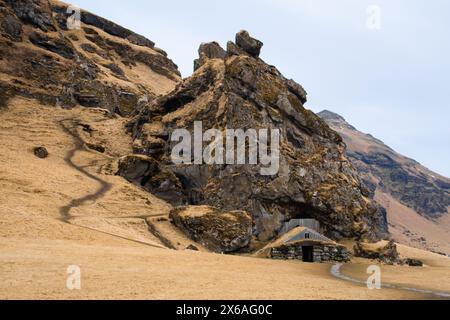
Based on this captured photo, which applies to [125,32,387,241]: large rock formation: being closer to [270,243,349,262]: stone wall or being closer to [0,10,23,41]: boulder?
[270,243,349,262]: stone wall

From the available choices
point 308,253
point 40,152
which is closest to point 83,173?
point 40,152

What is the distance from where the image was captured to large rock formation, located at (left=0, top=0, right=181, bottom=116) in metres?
107

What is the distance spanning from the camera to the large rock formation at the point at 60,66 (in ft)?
351

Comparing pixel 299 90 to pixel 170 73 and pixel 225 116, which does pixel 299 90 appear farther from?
pixel 170 73

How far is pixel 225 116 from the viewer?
74250 millimetres

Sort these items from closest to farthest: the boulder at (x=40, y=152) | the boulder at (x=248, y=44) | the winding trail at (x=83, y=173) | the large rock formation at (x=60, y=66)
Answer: the winding trail at (x=83, y=173) < the boulder at (x=40, y=152) < the boulder at (x=248, y=44) < the large rock formation at (x=60, y=66)

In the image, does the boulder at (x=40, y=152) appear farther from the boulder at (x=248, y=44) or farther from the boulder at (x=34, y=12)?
the boulder at (x=34, y=12)

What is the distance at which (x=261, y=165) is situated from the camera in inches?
2645

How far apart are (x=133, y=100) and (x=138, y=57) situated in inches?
2039

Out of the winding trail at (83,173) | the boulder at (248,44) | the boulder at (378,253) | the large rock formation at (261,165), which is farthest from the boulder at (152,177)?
the boulder at (378,253)

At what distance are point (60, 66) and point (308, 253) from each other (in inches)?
3596

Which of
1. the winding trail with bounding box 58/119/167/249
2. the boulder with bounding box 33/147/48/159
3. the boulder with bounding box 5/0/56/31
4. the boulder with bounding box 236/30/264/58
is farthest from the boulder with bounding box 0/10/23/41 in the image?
the boulder with bounding box 236/30/264/58

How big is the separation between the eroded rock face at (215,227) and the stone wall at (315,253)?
16.3 ft
